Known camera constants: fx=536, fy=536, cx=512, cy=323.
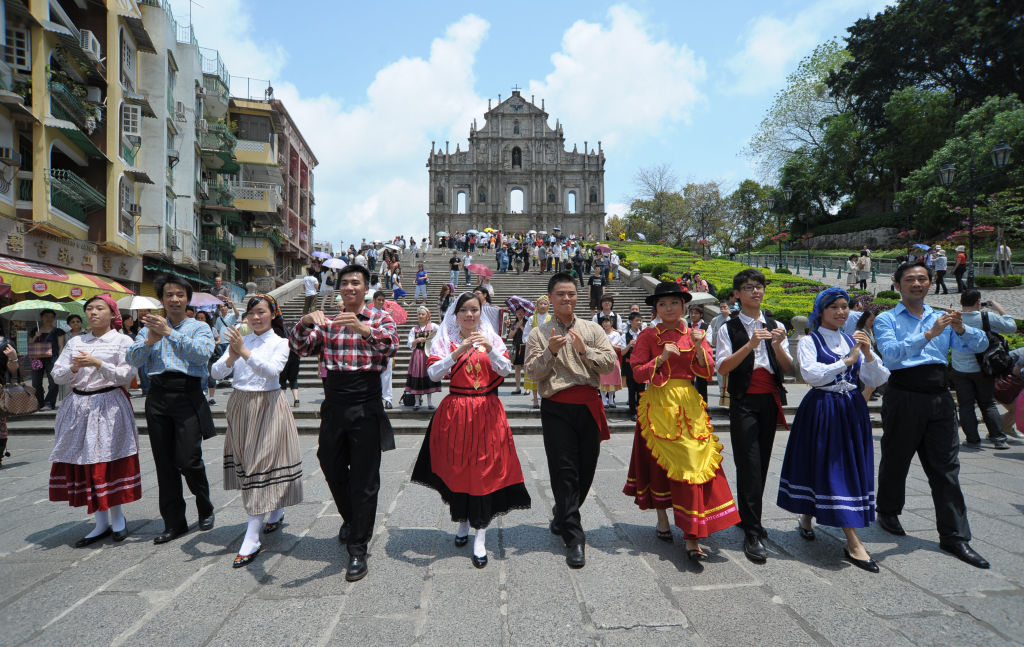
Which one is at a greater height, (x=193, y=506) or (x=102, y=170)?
(x=102, y=170)

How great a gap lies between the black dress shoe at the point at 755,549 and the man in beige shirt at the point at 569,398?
111 cm

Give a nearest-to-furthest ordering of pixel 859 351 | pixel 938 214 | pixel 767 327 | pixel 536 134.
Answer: pixel 859 351
pixel 767 327
pixel 938 214
pixel 536 134

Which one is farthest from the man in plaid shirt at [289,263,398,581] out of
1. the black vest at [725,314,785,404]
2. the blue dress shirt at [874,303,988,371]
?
the blue dress shirt at [874,303,988,371]

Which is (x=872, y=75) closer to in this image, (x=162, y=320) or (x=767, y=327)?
(x=767, y=327)

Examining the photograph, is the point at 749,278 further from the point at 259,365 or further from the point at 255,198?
the point at 255,198

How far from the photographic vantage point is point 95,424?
4.03 m

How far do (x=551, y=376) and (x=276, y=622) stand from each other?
7.12 feet

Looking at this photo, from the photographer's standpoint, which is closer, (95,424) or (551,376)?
(551,376)

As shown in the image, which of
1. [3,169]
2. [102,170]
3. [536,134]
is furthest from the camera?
[536,134]

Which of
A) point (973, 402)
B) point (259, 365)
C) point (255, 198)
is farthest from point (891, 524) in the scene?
point (255, 198)

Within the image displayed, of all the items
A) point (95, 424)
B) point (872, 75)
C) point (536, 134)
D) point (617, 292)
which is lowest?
point (95, 424)

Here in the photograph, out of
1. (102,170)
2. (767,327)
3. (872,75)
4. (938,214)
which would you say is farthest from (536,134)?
(767,327)

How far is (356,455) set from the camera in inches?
140

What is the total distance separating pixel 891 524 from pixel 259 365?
190 inches
